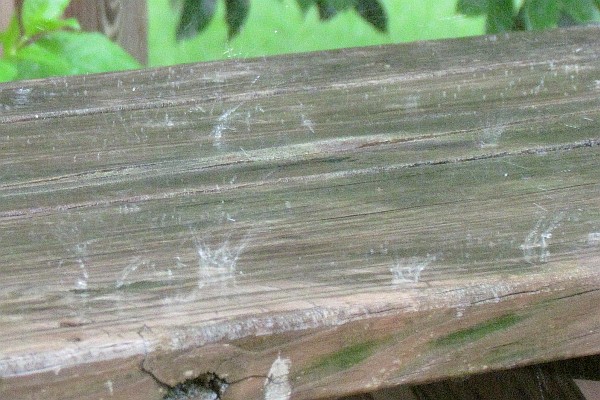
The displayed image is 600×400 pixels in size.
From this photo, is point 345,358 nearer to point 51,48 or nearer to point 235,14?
point 51,48

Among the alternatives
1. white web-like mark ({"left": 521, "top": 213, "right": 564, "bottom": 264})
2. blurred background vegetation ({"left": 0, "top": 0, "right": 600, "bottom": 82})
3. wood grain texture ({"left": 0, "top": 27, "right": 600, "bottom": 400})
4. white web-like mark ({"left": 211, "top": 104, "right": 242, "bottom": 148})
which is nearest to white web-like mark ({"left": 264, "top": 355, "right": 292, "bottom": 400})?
wood grain texture ({"left": 0, "top": 27, "right": 600, "bottom": 400})

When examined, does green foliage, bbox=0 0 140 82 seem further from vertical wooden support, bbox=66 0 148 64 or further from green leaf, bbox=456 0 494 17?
green leaf, bbox=456 0 494 17

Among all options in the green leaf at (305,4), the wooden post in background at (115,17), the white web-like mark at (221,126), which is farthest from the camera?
the wooden post in background at (115,17)

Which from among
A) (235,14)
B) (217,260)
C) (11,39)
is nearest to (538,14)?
(235,14)

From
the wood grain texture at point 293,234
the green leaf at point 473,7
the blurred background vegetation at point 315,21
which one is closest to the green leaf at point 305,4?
the blurred background vegetation at point 315,21

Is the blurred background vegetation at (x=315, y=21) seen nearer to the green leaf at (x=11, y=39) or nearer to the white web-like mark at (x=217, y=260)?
the green leaf at (x=11, y=39)
